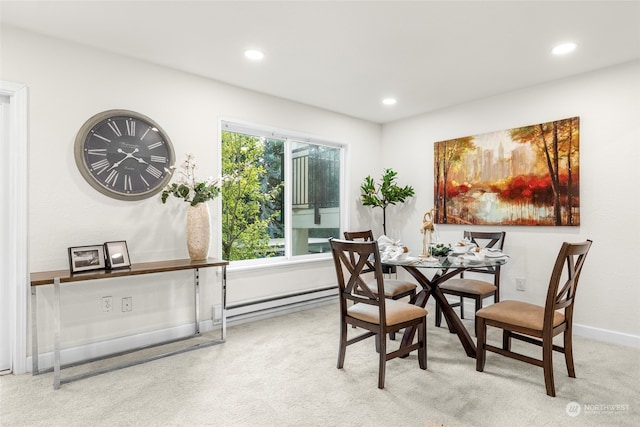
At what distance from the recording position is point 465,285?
132 inches

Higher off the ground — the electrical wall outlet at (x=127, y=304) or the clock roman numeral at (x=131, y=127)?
the clock roman numeral at (x=131, y=127)

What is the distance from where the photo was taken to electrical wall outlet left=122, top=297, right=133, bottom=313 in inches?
118

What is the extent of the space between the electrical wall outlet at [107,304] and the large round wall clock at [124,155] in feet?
2.77

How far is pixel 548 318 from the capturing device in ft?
7.38

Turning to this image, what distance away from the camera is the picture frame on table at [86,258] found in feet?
8.54

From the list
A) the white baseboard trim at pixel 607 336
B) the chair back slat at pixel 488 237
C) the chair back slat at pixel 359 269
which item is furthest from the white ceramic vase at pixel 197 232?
the white baseboard trim at pixel 607 336

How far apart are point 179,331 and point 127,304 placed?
543 mm

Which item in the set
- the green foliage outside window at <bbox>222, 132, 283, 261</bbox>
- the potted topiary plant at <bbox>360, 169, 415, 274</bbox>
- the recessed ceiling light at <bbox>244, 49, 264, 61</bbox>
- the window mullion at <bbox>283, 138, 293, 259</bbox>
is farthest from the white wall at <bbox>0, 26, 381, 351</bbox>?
the potted topiary plant at <bbox>360, 169, 415, 274</bbox>

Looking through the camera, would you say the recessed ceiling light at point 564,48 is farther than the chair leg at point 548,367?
Yes

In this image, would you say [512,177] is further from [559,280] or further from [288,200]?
[288,200]

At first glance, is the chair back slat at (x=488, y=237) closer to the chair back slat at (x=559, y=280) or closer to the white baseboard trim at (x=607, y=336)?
the white baseboard trim at (x=607, y=336)

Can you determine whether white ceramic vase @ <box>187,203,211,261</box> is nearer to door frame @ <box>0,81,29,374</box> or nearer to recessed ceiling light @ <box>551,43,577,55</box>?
door frame @ <box>0,81,29,374</box>

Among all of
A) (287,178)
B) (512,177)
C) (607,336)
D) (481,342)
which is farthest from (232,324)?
(607,336)

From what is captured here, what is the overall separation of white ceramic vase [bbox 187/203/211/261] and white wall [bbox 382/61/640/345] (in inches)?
125
